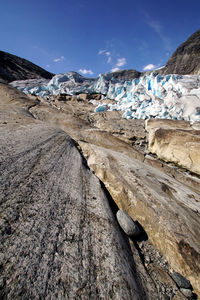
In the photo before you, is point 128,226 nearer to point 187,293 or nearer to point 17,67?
point 187,293

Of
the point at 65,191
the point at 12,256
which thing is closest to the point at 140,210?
the point at 65,191

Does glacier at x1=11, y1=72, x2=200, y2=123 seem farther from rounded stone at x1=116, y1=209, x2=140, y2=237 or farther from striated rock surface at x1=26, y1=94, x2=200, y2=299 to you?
rounded stone at x1=116, y1=209, x2=140, y2=237

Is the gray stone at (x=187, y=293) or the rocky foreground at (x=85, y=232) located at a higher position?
the rocky foreground at (x=85, y=232)

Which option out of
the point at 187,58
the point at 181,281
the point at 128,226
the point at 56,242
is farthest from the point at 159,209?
the point at 187,58

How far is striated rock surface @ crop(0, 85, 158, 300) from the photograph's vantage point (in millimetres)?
1679

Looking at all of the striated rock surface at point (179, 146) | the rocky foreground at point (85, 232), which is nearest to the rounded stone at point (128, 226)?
the rocky foreground at point (85, 232)

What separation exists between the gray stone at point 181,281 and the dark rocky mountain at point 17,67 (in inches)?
3206

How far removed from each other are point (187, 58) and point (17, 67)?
96.8 meters

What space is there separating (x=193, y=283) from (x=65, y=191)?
355 cm

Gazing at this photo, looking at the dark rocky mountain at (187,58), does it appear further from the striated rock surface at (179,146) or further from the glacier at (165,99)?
the striated rock surface at (179,146)

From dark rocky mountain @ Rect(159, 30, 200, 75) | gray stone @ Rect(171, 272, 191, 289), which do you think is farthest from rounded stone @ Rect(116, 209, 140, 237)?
dark rocky mountain @ Rect(159, 30, 200, 75)

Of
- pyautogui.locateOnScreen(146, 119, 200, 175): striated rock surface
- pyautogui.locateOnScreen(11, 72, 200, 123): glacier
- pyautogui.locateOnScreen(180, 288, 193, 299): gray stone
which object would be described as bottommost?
pyautogui.locateOnScreen(180, 288, 193, 299): gray stone

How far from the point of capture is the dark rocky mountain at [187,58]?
222 feet

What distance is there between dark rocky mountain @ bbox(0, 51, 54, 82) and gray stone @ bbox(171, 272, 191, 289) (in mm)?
81434
